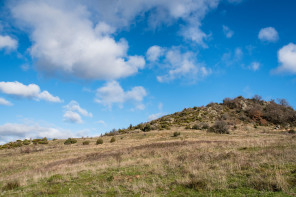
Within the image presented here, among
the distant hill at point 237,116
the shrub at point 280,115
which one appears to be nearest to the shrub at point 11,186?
the distant hill at point 237,116

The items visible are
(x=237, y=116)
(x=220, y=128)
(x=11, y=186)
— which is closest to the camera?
(x=11, y=186)

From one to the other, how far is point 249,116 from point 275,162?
58.5 m

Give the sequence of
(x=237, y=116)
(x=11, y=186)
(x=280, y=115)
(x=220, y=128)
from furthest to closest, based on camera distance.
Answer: (x=237, y=116)
(x=280, y=115)
(x=220, y=128)
(x=11, y=186)

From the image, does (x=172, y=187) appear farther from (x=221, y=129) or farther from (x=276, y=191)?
(x=221, y=129)

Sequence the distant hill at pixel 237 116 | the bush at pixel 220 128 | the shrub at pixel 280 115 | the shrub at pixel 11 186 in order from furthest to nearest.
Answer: the shrub at pixel 280 115
the distant hill at pixel 237 116
the bush at pixel 220 128
the shrub at pixel 11 186

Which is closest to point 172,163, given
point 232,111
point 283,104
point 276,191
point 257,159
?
point 257,159

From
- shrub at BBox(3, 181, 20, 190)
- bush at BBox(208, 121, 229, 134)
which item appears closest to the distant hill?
bush at BBox(208, 121, 229, 134)

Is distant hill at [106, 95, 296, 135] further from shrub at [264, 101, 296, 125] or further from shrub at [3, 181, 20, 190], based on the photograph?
shrub at [3, 181, 20, 190]

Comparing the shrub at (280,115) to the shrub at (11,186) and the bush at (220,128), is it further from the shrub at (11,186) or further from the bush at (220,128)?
the shrub at (11,186)

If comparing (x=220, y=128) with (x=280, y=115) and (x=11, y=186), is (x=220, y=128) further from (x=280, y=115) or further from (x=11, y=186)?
(x=11, y=186)

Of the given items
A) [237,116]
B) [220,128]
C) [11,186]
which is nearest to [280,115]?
[237,116]

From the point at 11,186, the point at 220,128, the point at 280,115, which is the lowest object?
the point at 11,186

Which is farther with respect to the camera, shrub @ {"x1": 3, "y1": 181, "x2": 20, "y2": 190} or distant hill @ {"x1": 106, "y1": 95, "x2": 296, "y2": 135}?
distant hill @ {"x1": 106, "y1": 95, "x2": 296, "y2": 135}

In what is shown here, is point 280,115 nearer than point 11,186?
No
